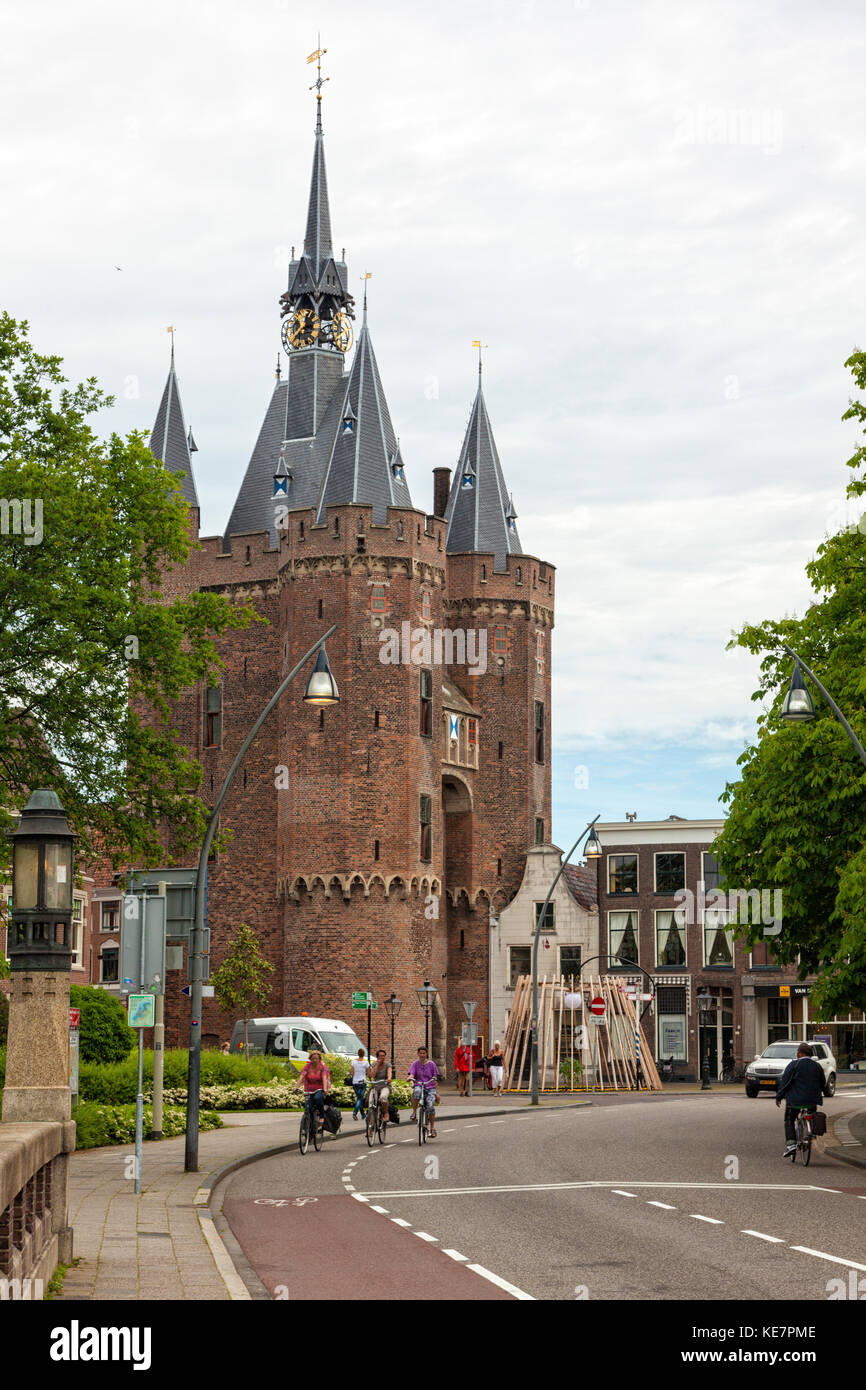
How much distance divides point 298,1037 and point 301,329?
34849 millimetres

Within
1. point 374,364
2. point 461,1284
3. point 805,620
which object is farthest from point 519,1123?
point 374,364

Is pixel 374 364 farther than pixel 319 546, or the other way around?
pixel 374 364

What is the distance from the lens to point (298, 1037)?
49.2 metres

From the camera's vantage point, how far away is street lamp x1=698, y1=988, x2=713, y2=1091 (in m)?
59.3

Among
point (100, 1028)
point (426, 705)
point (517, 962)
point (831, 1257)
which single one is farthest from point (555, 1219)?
point (517, 962)

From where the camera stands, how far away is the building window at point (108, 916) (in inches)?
2825

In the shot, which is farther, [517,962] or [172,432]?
[172,432]

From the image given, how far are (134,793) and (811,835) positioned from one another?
39.1 ft

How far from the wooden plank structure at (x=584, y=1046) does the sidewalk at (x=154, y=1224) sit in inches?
1141

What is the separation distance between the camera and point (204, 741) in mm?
67750

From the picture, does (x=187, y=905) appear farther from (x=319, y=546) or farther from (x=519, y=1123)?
(x=319, y=546)

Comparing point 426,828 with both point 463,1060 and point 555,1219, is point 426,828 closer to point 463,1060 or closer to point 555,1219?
point 463,1060

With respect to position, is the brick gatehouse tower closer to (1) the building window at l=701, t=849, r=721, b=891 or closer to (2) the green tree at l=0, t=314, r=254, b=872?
(1) the building window at l=701, t=849, r=721, b=891
